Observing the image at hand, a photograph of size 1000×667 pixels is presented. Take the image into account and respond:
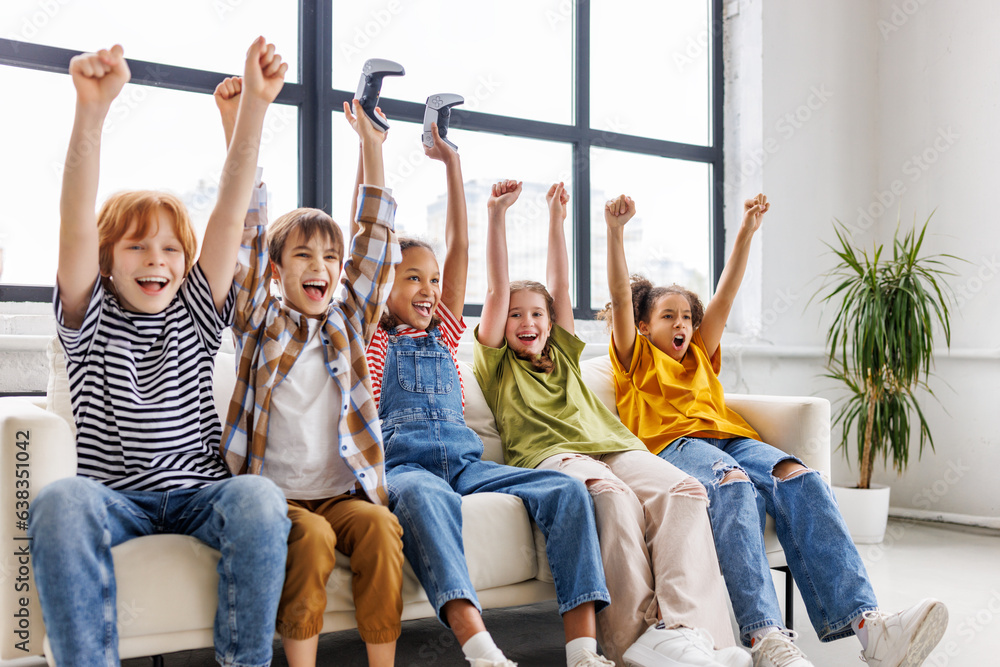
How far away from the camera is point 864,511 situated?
3062mm

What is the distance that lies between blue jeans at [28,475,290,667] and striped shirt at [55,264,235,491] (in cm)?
6

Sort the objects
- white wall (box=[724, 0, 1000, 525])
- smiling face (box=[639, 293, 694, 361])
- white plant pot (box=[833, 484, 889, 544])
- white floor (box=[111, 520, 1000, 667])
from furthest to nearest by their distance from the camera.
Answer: white wall (box=[724, 0, 1000, 525]) < white plant pot (box=[833, 484, 889, 544]) < smiling face (box=[639, 293, 694, 361]) < white floor (box=[111, 520, 1000, 667])

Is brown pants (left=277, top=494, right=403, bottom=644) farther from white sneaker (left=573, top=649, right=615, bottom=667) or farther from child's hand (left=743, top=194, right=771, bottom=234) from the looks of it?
child's hand (left=743, top=194, right=771, bottom=234)

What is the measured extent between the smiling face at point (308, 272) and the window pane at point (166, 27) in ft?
3.86

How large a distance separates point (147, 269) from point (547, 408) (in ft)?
3.28

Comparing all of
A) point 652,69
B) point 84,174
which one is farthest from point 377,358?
point 652,69

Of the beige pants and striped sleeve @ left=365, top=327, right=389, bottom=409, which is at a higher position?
striped sleeve @ left=365, top=327, right=389, bottom=409

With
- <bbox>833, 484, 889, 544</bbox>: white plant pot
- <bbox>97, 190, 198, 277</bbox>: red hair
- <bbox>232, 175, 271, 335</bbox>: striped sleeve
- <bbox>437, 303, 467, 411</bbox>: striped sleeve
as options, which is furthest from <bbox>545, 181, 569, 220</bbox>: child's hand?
<bbox>833, 484, 889, 544</bbox>: white plant pot

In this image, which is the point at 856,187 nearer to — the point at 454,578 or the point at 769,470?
the point at 769,470

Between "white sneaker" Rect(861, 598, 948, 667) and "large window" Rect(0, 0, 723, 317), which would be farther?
"large window" Rect(0, 0, 723, 317)

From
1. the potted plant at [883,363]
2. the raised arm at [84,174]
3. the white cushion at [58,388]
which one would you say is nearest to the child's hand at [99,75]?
the raised arm at [84,174]

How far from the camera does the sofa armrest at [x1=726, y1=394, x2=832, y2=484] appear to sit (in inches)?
79.1

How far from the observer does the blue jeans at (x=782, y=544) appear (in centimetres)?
164

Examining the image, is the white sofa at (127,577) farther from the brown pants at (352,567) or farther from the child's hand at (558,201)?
the child's hand at (558,201)
